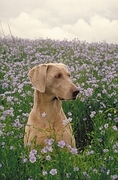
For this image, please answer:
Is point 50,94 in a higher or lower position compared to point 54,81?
lower

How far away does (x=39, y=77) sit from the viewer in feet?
16.0

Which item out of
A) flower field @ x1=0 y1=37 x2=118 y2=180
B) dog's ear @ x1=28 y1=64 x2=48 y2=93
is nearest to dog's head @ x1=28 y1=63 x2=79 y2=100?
dog's ear @ x1=28 y1=64 x2=48 y2=93

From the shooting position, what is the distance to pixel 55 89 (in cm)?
485

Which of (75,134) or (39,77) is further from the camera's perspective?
(75,134)

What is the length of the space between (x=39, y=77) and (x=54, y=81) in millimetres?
193

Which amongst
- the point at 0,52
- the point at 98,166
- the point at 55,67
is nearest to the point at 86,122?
the point at 55,67

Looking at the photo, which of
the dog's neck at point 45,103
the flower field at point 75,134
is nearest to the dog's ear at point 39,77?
the dog's neck at point 45,103

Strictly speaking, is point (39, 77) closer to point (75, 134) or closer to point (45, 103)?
point (45, 103)

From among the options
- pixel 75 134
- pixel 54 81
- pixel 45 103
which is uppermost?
pixel 54 81

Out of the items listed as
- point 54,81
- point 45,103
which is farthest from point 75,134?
point 54,81

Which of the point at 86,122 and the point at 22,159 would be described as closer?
the point at 22,159

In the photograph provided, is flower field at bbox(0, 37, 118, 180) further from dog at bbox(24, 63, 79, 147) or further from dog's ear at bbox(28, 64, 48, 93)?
dog's ear at bbox(28, 64, 48, 93)

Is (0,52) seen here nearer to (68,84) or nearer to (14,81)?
(14,81)

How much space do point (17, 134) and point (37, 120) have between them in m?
0.77
